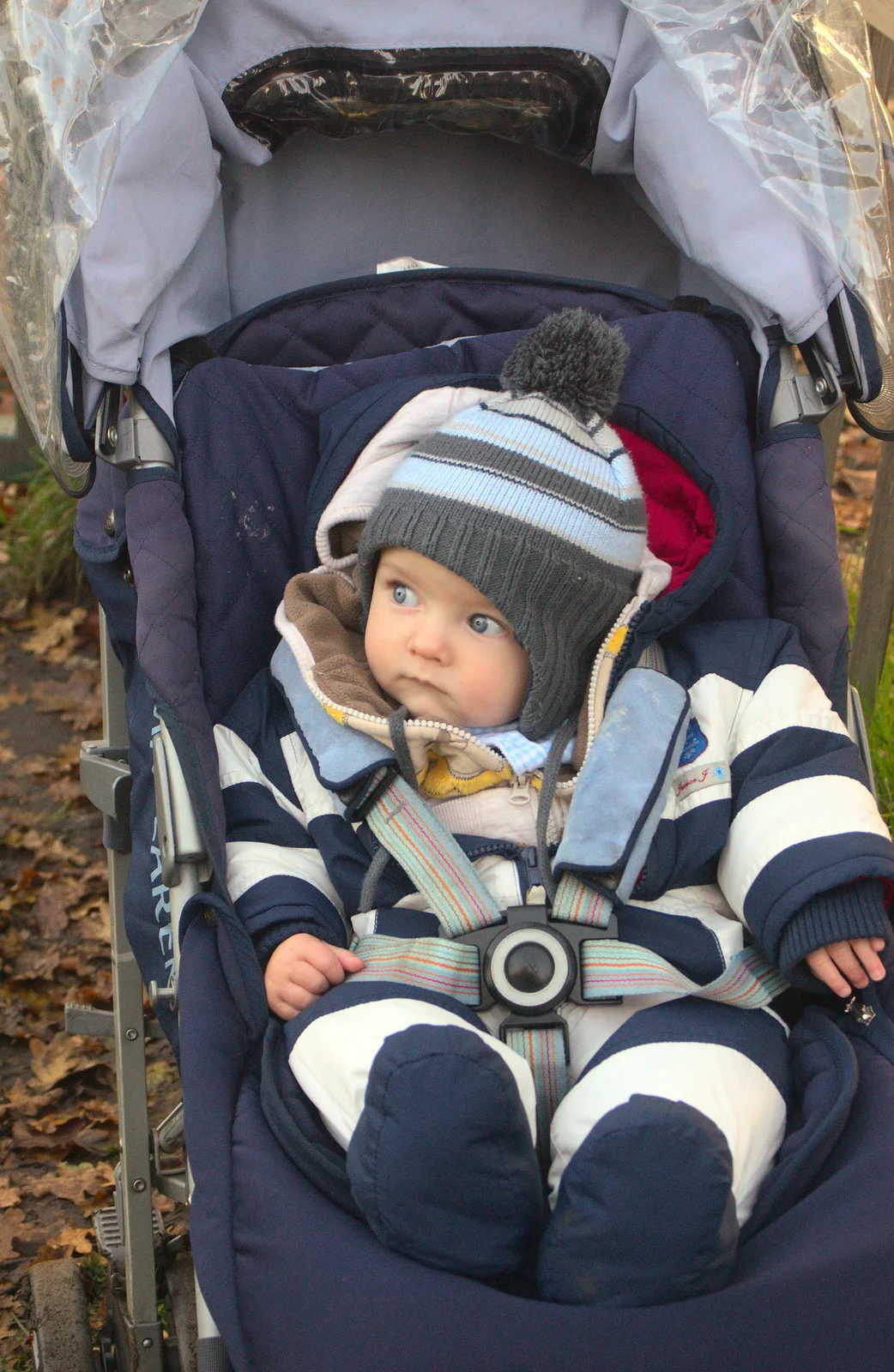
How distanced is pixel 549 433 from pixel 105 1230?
4.91ft

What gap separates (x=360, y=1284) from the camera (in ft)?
4.61

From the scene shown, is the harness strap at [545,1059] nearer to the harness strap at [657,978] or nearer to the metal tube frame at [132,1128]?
the harness strap at [657,978]

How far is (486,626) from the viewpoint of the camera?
200cm

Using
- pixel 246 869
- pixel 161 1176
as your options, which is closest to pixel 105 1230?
pixel 161 1176

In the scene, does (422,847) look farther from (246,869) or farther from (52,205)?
(52,205)

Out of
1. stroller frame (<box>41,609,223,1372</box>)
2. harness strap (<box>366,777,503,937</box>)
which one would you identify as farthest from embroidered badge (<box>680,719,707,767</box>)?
stroller frame (<box>41,609,223,1372</box>)

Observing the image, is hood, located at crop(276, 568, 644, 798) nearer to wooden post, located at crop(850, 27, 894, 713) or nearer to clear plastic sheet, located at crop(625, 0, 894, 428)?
clear plastic sheet, located at crop(625, 0, 894, 428)

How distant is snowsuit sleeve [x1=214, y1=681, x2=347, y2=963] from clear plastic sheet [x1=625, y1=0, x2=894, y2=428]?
1117 mm

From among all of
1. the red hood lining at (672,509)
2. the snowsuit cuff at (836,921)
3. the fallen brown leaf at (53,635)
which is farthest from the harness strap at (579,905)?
the fallen brown leaf at (53,635)

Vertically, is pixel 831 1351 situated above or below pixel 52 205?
below

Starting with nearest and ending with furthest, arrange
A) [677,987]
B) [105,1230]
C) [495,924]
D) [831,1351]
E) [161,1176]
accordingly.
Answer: [831,1351] < [677,987] < [495,924] < [161,1176] < [105,1230]

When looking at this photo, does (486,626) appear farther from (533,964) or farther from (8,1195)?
(8,1195)

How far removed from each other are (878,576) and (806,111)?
1195 millimetres

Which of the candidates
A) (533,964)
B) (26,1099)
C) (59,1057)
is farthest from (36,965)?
(533,964)
